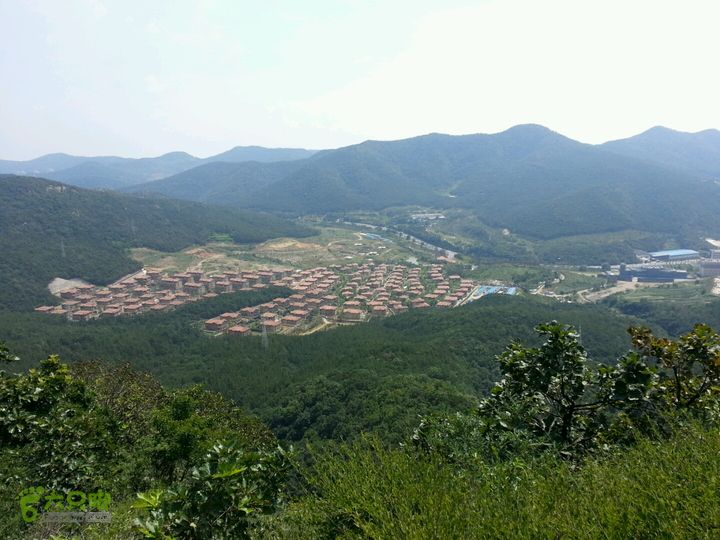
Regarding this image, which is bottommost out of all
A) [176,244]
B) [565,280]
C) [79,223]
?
[565,280]

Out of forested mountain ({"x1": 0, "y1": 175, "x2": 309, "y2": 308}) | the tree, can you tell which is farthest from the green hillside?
the tree

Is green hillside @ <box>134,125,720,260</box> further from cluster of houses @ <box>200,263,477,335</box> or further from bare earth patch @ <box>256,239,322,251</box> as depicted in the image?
bare earth patch @ <box>256,239,322,251</box>

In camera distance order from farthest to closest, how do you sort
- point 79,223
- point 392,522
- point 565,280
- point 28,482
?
1. point 79,223
2. point 565,280
3. point 28,482
4. point 392,522

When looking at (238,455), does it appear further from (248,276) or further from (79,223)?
(79,223)

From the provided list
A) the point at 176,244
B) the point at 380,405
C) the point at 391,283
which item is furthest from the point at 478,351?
the point at 176,244

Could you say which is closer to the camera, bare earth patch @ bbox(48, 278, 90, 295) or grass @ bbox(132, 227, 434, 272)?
bare earth patch @ bbox(48, 278, 90, 295)
